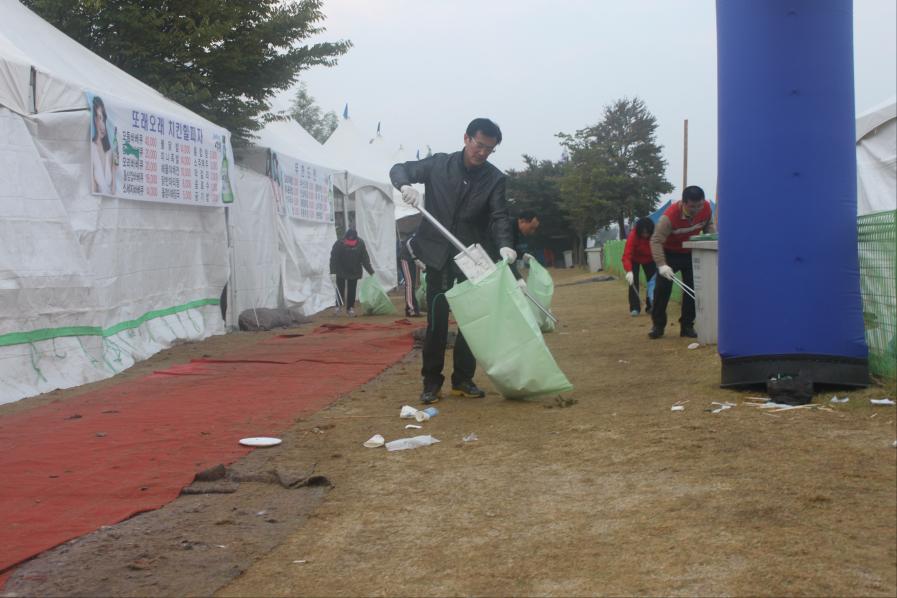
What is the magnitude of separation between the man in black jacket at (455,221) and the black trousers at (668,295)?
3539 mm

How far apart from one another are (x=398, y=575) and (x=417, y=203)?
3531mm

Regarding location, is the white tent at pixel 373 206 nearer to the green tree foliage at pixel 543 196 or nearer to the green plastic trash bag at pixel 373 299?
the green plastic trash bag at pixel 373 299

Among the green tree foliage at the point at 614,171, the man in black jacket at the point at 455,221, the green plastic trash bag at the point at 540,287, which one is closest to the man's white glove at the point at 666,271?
the green plastic trash bag at the point at 540,287

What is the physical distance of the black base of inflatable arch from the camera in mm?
5055

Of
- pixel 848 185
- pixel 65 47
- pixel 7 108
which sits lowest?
pixel 848 185

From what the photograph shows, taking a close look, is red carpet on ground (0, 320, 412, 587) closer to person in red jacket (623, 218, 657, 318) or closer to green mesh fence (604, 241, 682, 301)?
person in red jacket (623, 218, 657, 318)

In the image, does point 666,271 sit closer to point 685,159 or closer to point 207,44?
point 207,44

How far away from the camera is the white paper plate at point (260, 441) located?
4895 millimetres

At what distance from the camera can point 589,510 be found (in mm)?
3281

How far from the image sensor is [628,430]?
459 centimetres

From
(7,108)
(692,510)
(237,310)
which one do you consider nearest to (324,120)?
(237,310)

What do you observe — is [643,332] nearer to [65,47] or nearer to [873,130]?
[873,130]

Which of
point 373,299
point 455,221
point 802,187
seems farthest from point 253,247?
point 802,187

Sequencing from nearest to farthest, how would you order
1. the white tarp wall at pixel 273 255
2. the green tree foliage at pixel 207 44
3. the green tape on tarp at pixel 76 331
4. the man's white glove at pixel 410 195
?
the man's white glove at pixel 410 195 < the green tape on tarp at pixel 76 331 < the white tarp wall at pixel 273 255 < the green tree foliage at pixel 207 44
